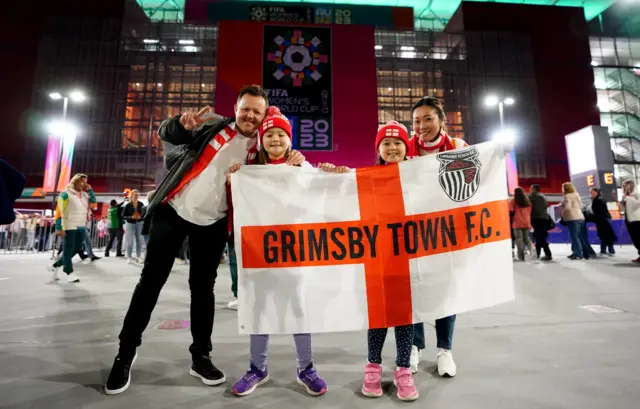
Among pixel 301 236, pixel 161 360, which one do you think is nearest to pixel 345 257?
pixel 301 236

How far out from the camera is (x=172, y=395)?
1.60 metres

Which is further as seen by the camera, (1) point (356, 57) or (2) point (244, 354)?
(1) point (356, 57)

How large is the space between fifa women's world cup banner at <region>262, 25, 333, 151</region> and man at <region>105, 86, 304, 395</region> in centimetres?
638

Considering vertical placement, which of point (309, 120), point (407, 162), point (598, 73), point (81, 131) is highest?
point (598, 73)

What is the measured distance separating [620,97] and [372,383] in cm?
3241

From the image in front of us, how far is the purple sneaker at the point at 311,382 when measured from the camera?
159cm

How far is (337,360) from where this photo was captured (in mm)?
2055

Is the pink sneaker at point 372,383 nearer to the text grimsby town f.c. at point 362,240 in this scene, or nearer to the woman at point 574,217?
the text grimsby town f.c. at point 362,240

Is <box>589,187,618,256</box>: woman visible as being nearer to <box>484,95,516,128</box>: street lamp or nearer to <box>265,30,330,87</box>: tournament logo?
<box>484,95,516,128</box>: street lamp

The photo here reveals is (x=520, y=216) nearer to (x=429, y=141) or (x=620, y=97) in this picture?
(x=429, y=141)

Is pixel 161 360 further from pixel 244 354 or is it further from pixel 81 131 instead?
pixel 81 131

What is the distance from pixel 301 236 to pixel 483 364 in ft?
4.17

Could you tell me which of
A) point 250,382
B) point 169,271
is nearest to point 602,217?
point 250,382

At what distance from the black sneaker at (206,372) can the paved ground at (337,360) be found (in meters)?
0.04
